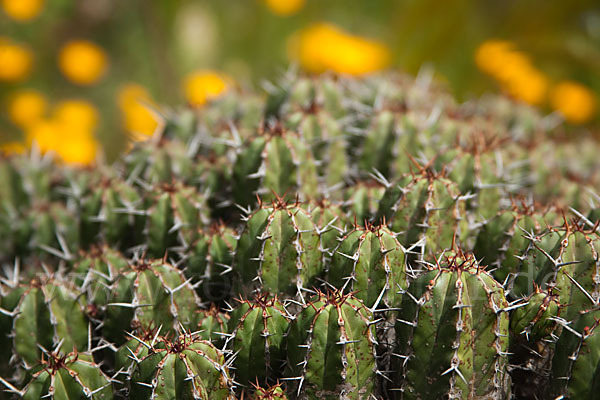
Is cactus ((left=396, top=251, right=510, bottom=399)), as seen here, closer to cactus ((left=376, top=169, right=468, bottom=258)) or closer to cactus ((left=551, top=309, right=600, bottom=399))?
cactus ((left=551, top=309, right=600, bottom=399))

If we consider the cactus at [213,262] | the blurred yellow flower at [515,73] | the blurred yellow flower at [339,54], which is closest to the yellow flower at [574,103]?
the blurred yellow flower at [515,73]

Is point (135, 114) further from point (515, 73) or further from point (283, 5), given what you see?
point (515, 73)

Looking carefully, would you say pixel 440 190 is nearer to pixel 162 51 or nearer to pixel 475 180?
pixel 475 180

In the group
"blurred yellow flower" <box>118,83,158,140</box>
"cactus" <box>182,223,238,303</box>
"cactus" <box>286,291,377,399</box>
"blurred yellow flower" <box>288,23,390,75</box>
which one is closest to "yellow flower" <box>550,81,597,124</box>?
A: "blurred yellow flower" <box>288,23,390,75</box>

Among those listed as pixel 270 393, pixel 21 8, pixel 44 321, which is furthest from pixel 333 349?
pixel 21 8

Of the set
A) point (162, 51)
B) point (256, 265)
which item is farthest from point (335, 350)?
point (162, 51)

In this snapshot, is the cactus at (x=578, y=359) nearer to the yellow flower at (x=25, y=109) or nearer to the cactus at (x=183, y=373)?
the cactus at (x=183, y=373)

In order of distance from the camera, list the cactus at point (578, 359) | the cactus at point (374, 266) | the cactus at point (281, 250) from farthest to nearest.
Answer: the cactus at point (281, 250)
the cactus at point (374, 266)
the cactus at point (578, 359)
